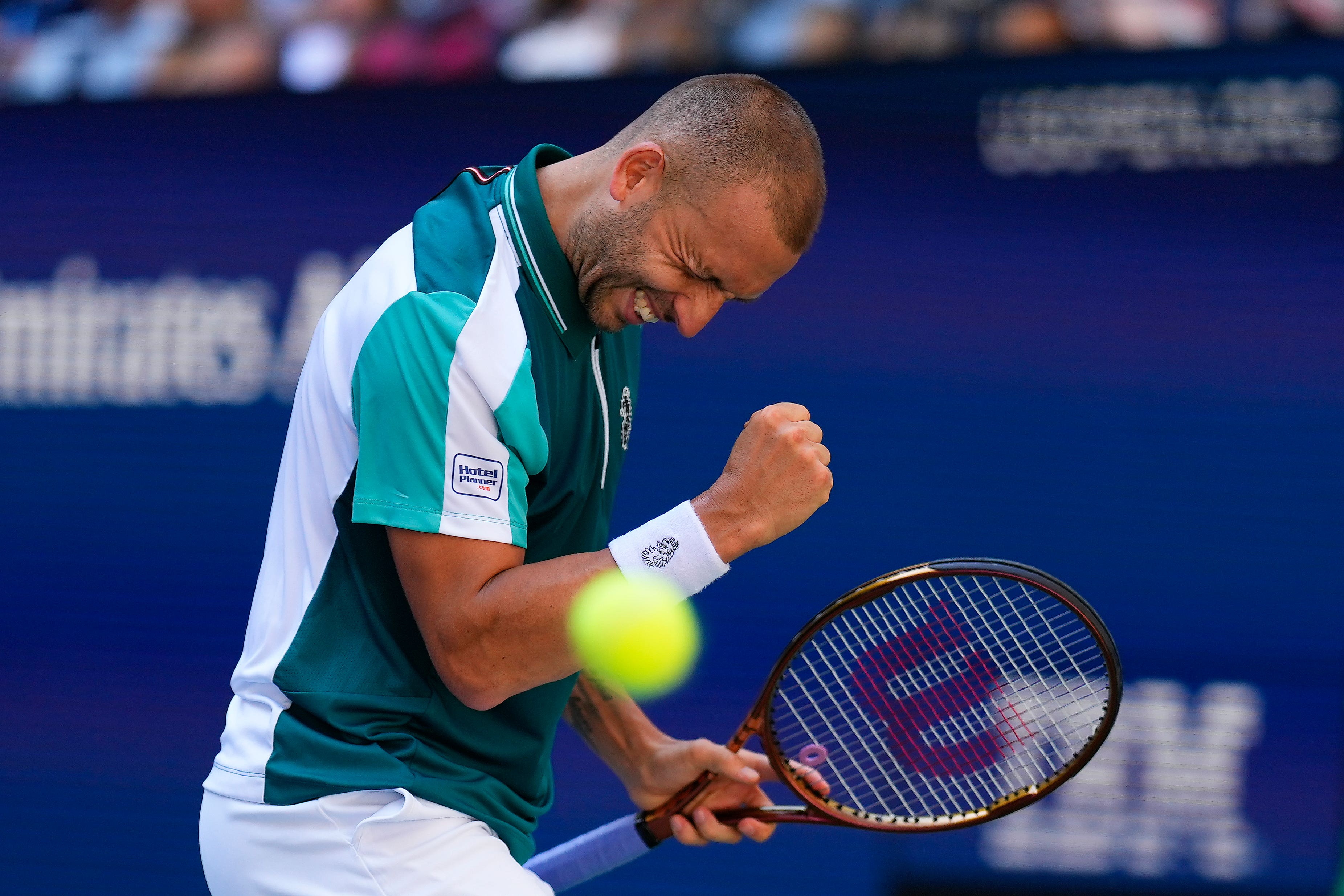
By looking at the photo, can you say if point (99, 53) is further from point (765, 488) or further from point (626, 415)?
point (765, 488)

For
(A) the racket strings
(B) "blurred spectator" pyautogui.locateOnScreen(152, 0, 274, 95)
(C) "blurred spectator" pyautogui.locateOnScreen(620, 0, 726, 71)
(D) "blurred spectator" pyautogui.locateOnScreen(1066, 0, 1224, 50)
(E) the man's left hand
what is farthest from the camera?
(B) "blurred spectator" pyautogui.locateOnScreen(152, 0, 274, 95)

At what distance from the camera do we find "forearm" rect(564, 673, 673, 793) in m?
2.30

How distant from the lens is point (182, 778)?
376 cm

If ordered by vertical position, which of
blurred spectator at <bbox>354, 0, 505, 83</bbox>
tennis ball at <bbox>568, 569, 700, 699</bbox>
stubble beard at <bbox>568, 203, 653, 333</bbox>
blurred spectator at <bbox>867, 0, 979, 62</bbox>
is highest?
blurred spectator at <bbox>354, 0, 505, 83</bbox>

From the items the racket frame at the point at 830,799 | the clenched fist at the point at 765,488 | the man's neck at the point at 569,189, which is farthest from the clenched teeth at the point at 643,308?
the racket frame at the point at 830,799

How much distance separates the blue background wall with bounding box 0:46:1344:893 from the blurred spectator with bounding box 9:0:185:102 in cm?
7

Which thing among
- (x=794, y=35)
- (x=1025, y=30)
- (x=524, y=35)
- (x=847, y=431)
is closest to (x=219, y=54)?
(x=524, y=35)

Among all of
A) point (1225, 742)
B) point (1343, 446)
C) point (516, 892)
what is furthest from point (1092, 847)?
point (516, 892)

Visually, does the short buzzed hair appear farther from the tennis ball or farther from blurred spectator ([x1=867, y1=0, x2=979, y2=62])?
blurred spectator ([x1=867, y1=0, x2=979, y2=62])

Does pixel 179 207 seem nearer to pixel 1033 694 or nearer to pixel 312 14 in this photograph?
pixel 312 14

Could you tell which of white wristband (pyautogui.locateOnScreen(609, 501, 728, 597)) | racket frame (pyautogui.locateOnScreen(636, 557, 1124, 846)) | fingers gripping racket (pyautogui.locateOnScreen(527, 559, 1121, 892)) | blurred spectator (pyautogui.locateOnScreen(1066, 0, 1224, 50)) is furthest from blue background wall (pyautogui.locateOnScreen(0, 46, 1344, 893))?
white wristband (pyautogui.locateOnScreen(609, 501, 728, 597))

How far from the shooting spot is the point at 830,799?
2275mm

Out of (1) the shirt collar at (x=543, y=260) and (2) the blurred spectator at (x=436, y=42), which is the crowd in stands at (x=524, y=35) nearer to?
(2) the blurred spectator at (x=436, y=42)

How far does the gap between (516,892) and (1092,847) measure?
2020 millimetres
